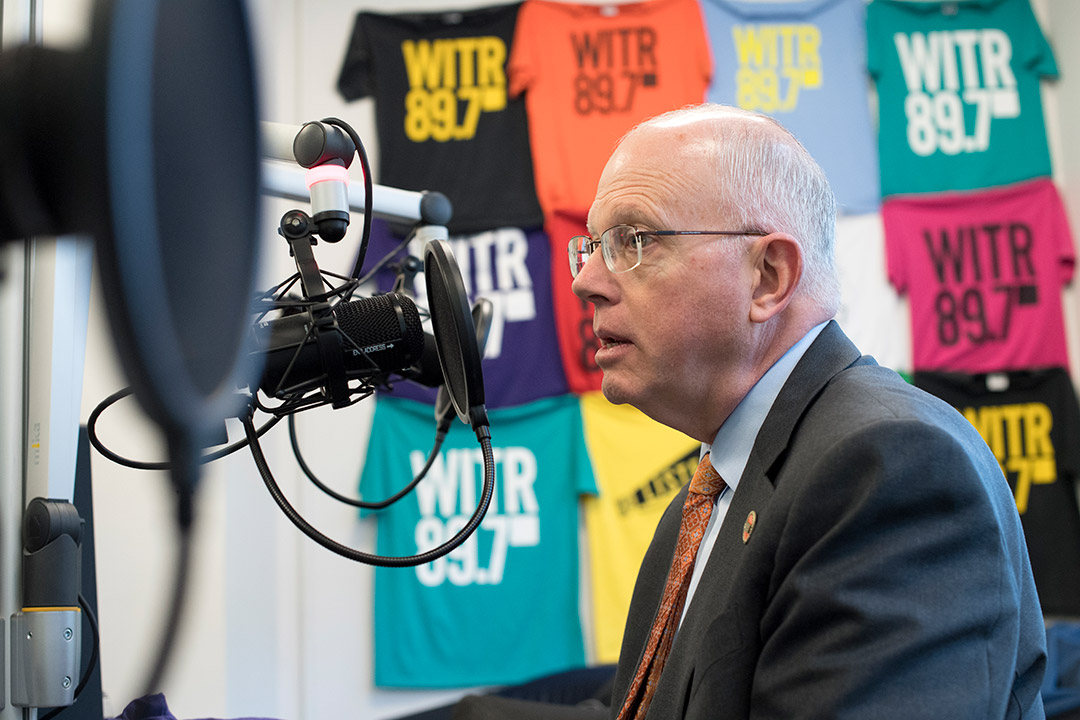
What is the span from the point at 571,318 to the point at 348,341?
92.3 inches

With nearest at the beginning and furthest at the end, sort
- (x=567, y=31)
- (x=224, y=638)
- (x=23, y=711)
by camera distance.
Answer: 1. (x=23, y=711)
2. (x=224, y=638)
3. (x=567, y=31)

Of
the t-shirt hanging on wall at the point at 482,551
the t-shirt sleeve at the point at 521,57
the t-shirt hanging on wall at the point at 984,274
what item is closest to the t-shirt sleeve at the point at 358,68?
the t-shirt sleeve at the point at 521,57

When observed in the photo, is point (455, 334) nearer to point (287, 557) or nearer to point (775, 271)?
point (775, 271)

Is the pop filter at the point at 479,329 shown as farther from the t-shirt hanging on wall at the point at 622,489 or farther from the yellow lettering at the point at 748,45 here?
the yellow lettering at the point at 748,45

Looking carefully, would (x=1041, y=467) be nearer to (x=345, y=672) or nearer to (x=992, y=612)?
(x=345, y=672)

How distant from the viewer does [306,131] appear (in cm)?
103

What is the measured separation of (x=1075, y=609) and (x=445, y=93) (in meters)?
2.98

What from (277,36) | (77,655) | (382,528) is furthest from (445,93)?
(77,655)

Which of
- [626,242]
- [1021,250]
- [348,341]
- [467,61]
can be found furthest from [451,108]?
[348,341]

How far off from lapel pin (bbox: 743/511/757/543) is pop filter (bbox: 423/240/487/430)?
0.98 feet

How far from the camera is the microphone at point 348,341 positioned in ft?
2.96

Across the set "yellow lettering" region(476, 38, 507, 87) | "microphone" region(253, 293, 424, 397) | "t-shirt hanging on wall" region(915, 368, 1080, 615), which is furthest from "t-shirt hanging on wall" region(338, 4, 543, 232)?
"microphone" region(253, 293, 424, 397)

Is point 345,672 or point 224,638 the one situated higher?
point 224,638

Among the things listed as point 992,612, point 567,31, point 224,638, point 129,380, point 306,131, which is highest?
point 567,31
